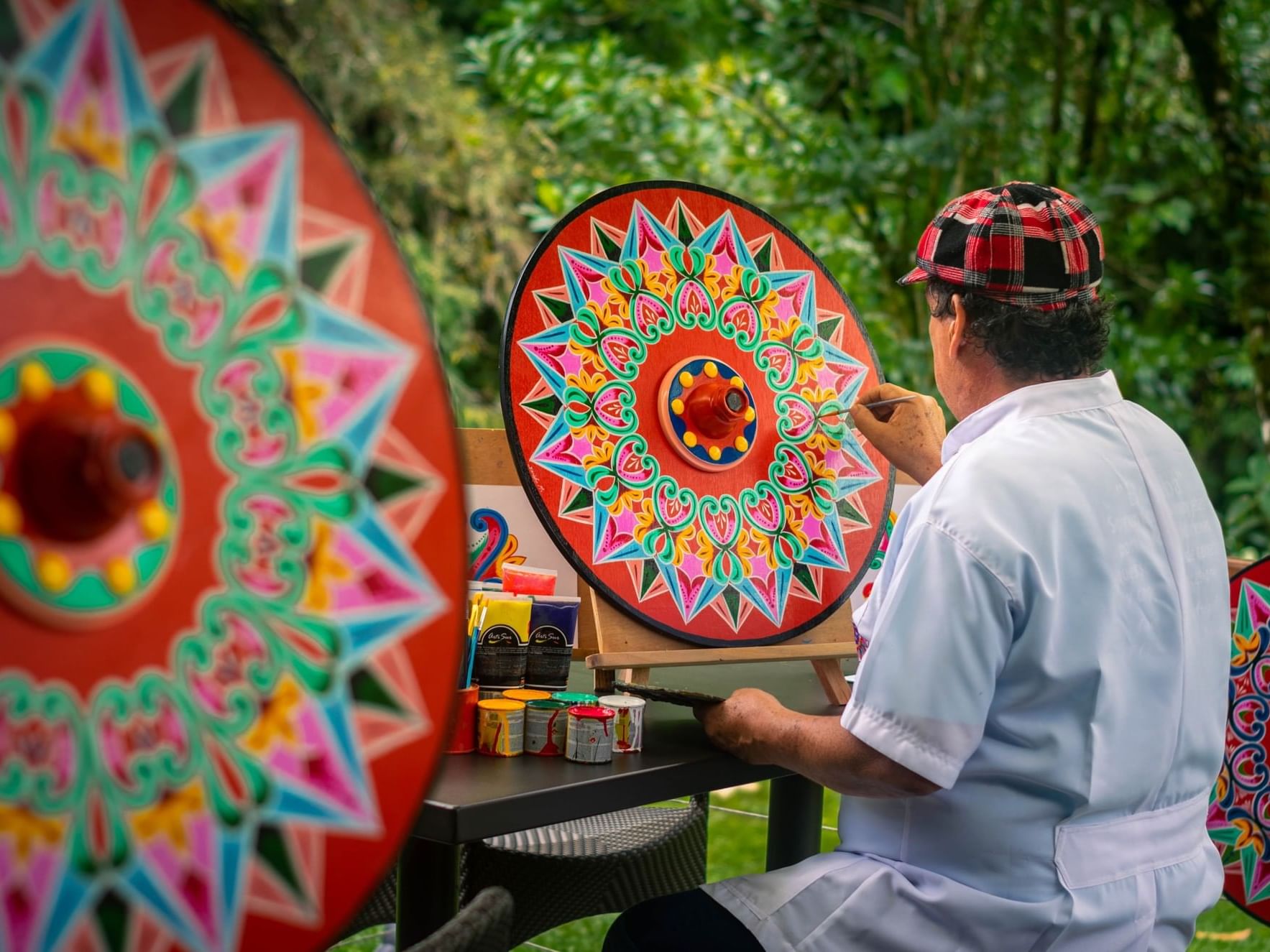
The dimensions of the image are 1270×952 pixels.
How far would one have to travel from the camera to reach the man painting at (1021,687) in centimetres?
126

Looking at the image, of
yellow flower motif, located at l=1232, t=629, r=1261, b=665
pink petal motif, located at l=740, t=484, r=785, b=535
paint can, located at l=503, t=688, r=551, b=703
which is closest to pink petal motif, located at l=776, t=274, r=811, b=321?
pink petal motif, located at l=740, t=484, r=785, b=535

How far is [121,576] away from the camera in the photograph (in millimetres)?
678

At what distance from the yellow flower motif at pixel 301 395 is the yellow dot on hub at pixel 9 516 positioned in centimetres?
15

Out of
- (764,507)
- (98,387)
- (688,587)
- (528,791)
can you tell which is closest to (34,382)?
(98,387)

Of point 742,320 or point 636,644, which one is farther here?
point 742,320

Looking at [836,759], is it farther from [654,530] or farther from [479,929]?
[479,929]

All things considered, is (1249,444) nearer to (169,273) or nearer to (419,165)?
(419,165)

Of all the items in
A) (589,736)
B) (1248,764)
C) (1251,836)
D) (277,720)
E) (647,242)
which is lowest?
(1251,836)

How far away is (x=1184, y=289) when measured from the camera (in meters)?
4.17

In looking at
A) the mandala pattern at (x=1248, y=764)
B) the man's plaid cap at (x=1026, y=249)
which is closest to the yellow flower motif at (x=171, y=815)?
the man's plaid cap at (x=1026, y=249)

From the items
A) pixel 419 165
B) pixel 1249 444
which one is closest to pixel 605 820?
pixel 1249 444

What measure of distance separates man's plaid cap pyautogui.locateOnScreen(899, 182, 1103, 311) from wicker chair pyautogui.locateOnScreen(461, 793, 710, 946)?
3.28 ft

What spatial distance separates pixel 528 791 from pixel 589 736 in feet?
0.50

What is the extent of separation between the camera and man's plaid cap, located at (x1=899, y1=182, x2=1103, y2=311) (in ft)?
4.67
